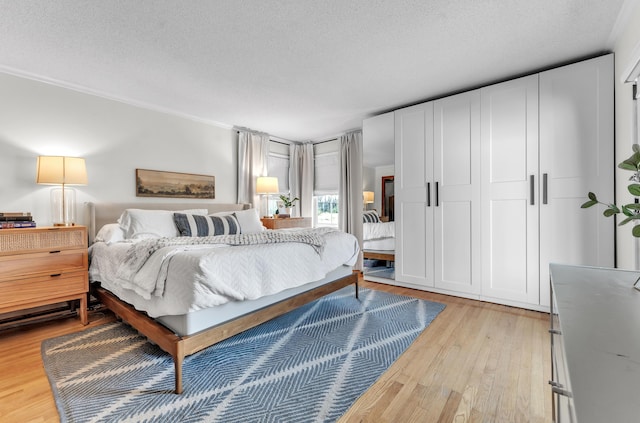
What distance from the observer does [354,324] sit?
8.40 ft

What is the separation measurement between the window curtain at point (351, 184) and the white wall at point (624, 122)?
2.98 m

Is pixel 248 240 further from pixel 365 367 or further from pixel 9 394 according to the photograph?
pixel 9 394

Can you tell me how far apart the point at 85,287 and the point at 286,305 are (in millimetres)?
1891

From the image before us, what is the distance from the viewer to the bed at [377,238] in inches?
154

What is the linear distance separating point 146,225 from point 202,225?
53 centimetres

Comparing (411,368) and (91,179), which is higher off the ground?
(91,179)

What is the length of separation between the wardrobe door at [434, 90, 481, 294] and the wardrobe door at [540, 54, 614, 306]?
0.58 meters

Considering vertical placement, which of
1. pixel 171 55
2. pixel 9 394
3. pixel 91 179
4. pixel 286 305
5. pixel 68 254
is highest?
pixel 171 55

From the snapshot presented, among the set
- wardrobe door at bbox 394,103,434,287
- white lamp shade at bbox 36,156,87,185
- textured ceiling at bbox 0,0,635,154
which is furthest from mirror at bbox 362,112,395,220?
white lamp shade at bbox 36,156,87,185

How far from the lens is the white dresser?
1.35 ft

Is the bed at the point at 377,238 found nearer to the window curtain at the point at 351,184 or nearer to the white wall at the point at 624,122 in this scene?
the window curtain at the point at 351,184

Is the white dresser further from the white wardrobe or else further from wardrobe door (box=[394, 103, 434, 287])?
wardrobe door (box=[394, 103, 434, 287])

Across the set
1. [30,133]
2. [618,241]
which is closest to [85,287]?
[30,133]

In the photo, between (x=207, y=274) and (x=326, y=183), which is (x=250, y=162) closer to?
(x=326, y=183)
